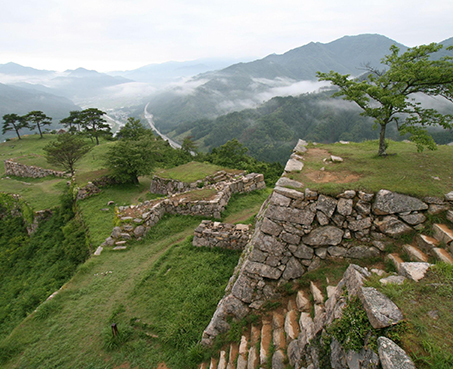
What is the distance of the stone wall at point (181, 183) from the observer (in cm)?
1897

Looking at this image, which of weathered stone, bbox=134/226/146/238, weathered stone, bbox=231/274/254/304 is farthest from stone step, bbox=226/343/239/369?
weathered stone, bbox=134/226/146/238

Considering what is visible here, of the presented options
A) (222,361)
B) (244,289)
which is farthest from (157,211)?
(222,361)

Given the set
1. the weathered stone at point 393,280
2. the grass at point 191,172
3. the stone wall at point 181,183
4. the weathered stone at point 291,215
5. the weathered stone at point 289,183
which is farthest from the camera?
the grass at point 191,172

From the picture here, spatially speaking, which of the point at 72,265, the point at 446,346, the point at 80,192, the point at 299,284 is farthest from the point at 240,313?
the point at 80,192

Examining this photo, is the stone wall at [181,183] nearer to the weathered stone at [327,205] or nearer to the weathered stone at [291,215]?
the weathered stone at [291,215]

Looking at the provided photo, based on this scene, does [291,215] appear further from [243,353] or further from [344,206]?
[243,353]

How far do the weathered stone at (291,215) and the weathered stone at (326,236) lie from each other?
39cm

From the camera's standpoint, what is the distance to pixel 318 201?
7.01 metres

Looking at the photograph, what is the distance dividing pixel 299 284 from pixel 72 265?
13385 millimetres

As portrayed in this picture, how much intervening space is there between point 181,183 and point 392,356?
56.4 feet

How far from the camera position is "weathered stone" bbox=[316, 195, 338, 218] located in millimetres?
6922

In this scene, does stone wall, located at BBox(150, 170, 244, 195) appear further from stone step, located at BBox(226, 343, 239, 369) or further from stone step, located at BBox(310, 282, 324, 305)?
stone step, located at BBox(310, 282, 324, 305)

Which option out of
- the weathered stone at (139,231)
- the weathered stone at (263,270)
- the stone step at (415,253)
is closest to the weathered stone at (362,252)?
the stone step at (415,253)

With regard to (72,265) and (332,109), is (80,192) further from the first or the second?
(332,109)
